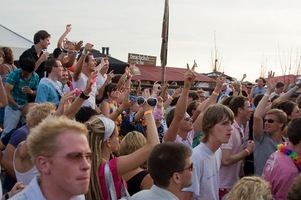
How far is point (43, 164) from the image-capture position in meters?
2.54

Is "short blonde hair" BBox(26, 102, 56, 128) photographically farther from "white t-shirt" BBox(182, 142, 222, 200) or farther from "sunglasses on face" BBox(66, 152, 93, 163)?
"sunglasses on face" BBox(66, 152, 93, 163)

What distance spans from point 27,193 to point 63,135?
1.21ft

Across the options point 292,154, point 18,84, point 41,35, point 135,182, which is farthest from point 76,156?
point 41,35

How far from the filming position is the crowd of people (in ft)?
8.42

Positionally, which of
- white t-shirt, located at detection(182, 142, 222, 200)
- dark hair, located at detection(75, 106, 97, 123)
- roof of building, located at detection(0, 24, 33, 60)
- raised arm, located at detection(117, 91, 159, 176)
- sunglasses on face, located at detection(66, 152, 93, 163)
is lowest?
white t-shirt, located at detection(182, 142, 222, 200)

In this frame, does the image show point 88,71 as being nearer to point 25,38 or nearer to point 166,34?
point 25,38

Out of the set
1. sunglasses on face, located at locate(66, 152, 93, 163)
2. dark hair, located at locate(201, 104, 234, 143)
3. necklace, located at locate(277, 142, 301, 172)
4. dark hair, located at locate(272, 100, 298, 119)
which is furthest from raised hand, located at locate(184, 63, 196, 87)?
sunglasses on face, located at locate(66, 152, 93, 163)

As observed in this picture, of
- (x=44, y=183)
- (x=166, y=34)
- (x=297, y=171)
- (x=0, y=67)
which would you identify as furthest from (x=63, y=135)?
(x=166, y=34)

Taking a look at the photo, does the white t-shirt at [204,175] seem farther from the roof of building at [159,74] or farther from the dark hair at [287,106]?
the roof of building at [159,74]

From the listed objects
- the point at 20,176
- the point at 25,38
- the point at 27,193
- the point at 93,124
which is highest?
the point at 25,38

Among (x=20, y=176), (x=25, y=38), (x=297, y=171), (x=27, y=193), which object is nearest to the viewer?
(x=27, y=193)

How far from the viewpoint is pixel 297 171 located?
14.6 feet

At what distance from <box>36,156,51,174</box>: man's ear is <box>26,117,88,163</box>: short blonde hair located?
27mm

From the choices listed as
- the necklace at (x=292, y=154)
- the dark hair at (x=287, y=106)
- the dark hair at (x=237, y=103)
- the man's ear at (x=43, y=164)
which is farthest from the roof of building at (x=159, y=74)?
the man's ear at (x=43, y=164)
